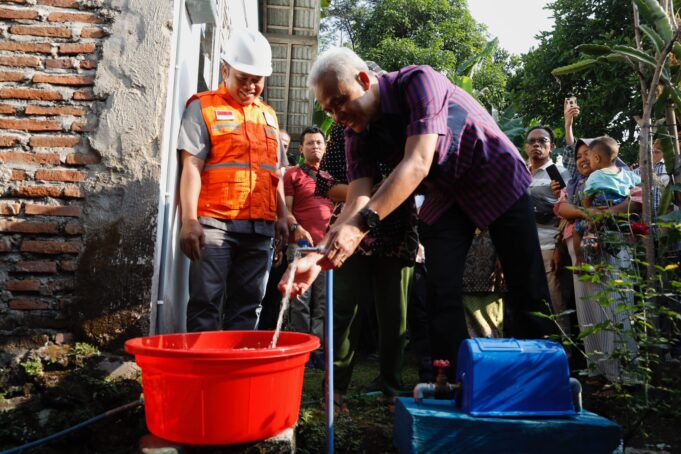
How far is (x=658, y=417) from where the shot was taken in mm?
2984

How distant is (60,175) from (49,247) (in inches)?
15.5

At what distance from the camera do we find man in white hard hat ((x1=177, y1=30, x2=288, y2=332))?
343cm

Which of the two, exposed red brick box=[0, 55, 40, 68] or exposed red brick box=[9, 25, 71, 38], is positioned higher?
exposed red brick box=[9, 25, 71, 38]

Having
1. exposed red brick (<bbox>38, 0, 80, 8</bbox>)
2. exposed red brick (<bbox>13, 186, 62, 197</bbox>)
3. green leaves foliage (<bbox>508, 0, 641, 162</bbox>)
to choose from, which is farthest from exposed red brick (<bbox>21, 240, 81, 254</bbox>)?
green leaves foliage (<bbox>508, 0, 641, 162</bbox>)

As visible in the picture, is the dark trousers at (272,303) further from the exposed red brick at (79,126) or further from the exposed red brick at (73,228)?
the exposed red brick at (79,126)

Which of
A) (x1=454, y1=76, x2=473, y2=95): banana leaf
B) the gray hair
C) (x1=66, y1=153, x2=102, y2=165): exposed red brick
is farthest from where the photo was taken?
(x1=454, y1=76, x2=473, y2=95): banana leaf

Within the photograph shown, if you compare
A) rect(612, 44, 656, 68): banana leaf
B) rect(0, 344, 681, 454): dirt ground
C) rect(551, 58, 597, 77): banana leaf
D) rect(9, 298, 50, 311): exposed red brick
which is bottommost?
rect(0, 344, 681, 454): dirt ground

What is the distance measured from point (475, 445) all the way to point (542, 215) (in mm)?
2963

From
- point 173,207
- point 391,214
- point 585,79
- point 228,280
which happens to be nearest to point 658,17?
point 391,214

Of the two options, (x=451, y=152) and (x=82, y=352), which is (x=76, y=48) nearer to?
(x=82, y=352)

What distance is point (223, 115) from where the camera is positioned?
11.9 ft

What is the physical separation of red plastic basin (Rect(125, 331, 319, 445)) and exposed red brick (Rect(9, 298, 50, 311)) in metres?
1.23

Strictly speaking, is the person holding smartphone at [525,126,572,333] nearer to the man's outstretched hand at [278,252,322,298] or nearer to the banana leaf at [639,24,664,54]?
the banana leaf at [639,24,664,54]

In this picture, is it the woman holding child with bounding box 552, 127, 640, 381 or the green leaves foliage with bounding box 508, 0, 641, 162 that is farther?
the green leaves foliage with bounding box 508, 0, 641, 162
